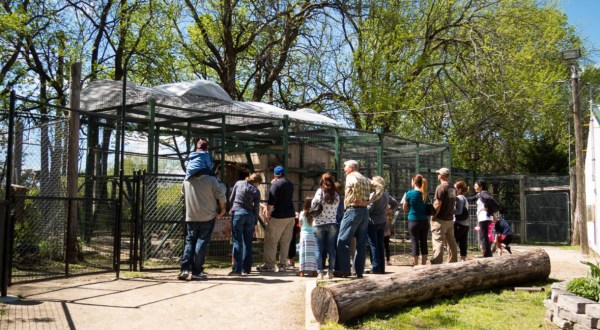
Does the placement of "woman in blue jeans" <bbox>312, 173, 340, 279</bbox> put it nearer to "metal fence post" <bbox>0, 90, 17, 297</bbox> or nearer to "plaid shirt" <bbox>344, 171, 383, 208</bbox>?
"plaid shirt" <bbox>344, 171, 383, 208</bbox>

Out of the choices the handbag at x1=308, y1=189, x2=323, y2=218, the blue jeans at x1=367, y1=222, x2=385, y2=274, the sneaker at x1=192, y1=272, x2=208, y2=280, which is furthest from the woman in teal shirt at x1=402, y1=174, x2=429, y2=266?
the sneaker at x1=192, y1=272, x2=208, y2=280

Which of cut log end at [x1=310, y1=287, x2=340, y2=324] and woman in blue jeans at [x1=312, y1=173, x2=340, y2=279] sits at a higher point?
woman in blue jeans at [x1=312, y1=173, x2=340, y2=279]

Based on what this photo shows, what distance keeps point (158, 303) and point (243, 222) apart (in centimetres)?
266

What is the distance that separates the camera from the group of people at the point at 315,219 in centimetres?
862

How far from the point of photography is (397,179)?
616 inches

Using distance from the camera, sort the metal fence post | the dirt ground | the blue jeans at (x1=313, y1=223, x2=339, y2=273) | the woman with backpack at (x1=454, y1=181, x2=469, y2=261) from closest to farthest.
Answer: the dirt ground, the metal fence post, the blue jeans at (x1=313, y1=223, x2=339, y2=273), the woman with backpack at (x1=454, y1=181, x2=469, y2=261)

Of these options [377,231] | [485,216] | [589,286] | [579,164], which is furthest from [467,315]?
[579,164]

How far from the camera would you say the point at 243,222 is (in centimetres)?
937

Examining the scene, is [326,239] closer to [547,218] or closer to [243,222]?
[243,222]

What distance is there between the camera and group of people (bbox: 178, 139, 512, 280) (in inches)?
340

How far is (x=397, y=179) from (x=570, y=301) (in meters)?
9.42

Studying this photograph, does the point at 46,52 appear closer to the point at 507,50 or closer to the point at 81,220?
the point at 81,220

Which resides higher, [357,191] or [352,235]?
[357,191]

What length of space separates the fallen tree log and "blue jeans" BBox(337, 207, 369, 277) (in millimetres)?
1340
